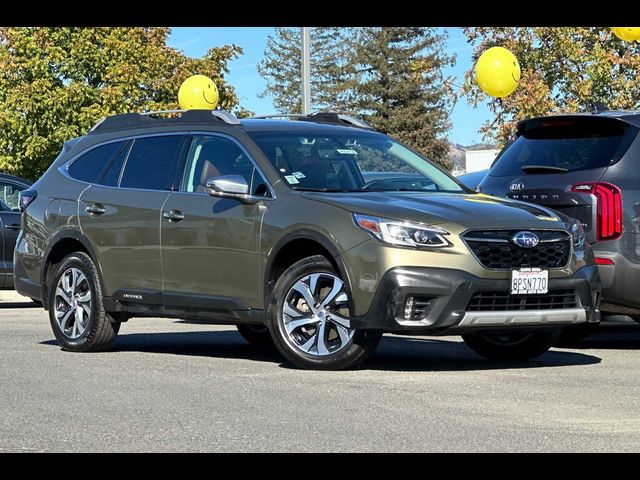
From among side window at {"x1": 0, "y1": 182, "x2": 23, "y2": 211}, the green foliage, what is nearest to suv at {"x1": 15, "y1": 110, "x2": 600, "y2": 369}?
side window at {"x1": 0, "y1": 182, "x2": 23, "y2": 211}

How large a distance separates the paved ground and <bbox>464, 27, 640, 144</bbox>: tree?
2631 centimetres

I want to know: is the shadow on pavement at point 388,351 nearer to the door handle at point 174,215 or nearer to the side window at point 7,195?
the door handle at point 174,215

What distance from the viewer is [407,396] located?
8539mm

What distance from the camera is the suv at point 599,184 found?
1067 cm

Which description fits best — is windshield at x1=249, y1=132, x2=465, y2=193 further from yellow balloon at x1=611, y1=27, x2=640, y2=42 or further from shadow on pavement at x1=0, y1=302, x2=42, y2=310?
shadow on pavement at x1=0, y1=302, x2=42, y2=310

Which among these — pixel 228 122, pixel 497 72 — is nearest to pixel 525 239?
pixel 228 122

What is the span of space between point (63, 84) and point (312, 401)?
111 feet

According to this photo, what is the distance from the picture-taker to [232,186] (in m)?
10.2

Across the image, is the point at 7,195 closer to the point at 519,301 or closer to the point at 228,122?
the point at 228,122

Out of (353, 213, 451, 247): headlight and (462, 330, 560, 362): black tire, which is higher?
(353, 213, 451, 247): headlight

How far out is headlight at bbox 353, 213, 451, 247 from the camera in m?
9.36
